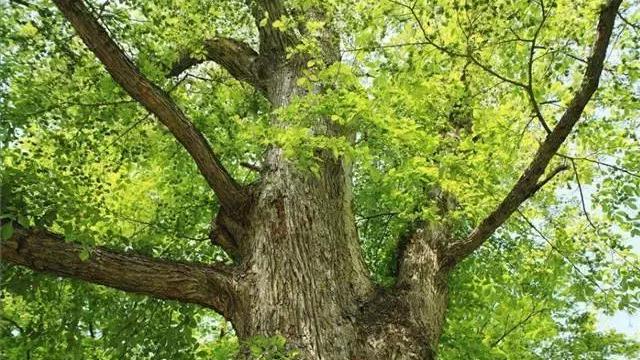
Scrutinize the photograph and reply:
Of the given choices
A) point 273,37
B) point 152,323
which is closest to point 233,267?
point 152,323

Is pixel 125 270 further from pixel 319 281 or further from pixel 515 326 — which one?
pixel 515 326

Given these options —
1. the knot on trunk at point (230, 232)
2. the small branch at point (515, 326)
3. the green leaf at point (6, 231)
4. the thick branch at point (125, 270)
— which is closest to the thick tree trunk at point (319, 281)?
the knot on trunk at point (230, 232)

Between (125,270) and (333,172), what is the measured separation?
79.8 inches

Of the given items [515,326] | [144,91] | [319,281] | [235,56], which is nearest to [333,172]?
[319,281]

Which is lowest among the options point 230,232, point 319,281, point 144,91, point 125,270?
point 319,281

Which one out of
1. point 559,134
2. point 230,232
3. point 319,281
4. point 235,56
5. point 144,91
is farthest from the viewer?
point 235,56

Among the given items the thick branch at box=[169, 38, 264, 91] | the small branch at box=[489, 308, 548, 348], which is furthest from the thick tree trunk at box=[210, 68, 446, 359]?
the small branch at box=[489, 308, 548, 348]

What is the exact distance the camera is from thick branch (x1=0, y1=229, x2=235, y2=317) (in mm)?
3885

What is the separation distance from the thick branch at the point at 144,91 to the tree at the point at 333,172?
0.04 ft

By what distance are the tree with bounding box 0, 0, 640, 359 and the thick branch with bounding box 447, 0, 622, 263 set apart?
0.02 m

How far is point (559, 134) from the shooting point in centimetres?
367

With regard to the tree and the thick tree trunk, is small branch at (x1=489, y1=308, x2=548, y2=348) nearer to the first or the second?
the tree

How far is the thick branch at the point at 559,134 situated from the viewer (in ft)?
10.6

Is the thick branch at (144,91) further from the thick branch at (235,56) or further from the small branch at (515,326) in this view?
the small branch at (515,326)
